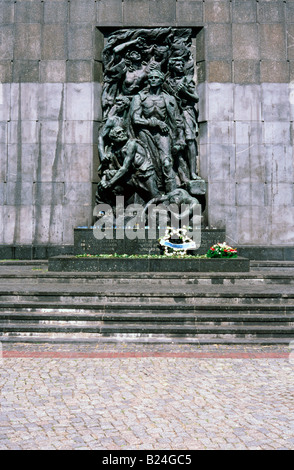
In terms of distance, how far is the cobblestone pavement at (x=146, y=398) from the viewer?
452 cm

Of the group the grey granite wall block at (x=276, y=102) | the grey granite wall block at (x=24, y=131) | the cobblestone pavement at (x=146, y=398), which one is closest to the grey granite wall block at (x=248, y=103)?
the grey granite wall block at (x=276, y=102)

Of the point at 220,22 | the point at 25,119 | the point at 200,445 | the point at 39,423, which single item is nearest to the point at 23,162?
the point at 25,119

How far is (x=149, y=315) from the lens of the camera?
959cm

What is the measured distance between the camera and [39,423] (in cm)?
490

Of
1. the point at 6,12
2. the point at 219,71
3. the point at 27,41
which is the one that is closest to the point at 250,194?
the point at 219,71

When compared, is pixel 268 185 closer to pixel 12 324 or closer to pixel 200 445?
pixel 12 324

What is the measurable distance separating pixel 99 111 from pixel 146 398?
1410cm

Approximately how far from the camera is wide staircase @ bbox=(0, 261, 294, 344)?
9016 millimetres

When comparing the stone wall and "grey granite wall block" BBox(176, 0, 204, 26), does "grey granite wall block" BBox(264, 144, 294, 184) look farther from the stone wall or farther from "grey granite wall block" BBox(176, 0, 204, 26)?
"grey granite wall block" BBox(176, 0, 204, 26)

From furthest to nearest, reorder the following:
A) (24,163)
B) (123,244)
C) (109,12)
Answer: (109,12) < (24,163) < (123,244)

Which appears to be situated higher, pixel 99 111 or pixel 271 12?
pixel 271 12

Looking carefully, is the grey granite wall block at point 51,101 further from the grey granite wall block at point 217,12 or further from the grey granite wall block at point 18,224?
the grey granite wall block at point 217,12

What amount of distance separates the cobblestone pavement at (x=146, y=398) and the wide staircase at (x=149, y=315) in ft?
1.97

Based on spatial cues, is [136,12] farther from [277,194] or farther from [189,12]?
[277,194]
